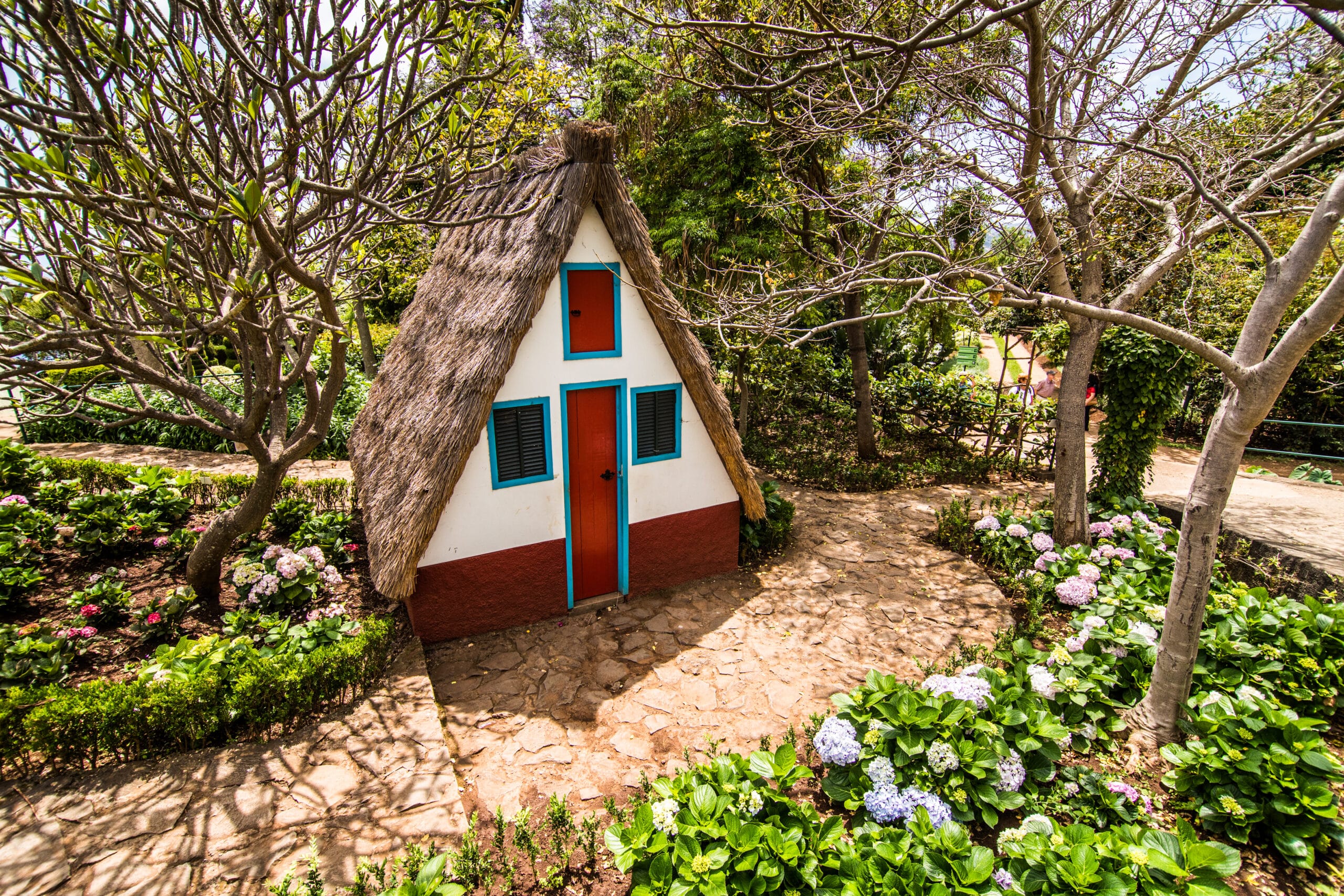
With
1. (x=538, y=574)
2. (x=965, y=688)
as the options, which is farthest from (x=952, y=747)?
(x=538, y=574)

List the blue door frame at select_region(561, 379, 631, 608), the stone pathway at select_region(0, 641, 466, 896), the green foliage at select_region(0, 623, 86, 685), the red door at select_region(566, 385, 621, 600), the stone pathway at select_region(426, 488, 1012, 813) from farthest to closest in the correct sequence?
the red door at select_region(566, 385, 621, 600) → the blue door frame at select_region(561, 379, 631, 608) → the stone pathway at select_region(426, 488, 1012, 813) → the green foliage at select_region(0, 623, 86, 685) → the stone pathway at select_region(0, 641, 466, 896)

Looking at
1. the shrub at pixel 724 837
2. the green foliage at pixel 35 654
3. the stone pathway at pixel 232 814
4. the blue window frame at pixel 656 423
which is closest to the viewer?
the shrub at pixel 724 837

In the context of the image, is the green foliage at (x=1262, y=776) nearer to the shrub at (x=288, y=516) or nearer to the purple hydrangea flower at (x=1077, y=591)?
the purple hydrangea flower at (x=1077, y=591)

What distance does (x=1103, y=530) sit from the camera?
677 centimetres

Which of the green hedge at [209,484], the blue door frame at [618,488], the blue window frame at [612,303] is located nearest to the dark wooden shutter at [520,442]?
the blue door frame at [618,488]

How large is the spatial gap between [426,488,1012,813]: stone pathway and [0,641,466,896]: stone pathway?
44 cm

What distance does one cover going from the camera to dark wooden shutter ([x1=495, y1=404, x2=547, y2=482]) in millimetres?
5578

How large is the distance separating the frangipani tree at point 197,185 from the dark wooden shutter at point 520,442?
4.59 ft

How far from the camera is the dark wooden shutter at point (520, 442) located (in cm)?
558

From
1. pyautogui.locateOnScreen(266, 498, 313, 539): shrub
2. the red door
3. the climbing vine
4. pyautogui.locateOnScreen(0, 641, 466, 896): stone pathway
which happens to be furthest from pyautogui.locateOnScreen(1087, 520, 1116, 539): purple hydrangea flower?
pyautogui.locateOnScreen(266, 498, 313, 539): shrub

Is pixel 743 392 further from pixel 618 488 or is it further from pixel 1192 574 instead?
pixel 1192 574

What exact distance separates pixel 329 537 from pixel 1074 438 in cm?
841

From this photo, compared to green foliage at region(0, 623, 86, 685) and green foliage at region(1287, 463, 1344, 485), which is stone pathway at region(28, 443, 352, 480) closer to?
green foliage at region(0, 623, 86, 685)

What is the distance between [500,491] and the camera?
18.5ft
